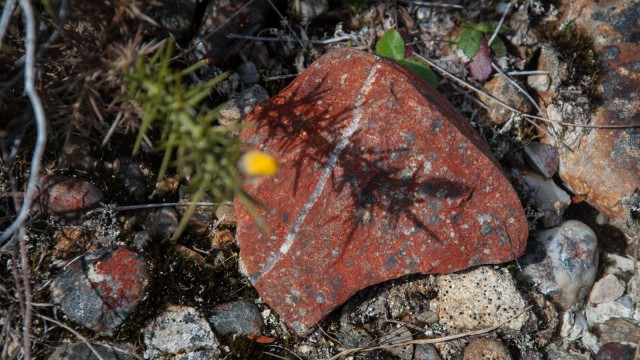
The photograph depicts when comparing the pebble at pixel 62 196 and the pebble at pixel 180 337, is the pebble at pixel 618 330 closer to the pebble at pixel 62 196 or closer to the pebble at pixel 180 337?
the pebble at pixel 180 337

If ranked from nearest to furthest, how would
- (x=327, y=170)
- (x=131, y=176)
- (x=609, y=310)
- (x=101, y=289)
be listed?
(x=327, y=170), (x=101, y=289), (x=131, y=176), (x=609, y=310)

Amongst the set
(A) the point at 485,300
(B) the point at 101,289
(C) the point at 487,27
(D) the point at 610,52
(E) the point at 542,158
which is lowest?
(A) the point at 485,300

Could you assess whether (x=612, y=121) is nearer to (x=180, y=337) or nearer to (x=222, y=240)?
(x=222, y=240)

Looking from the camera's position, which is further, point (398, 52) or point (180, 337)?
point (398, 52)

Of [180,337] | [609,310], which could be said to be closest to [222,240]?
[180,337]

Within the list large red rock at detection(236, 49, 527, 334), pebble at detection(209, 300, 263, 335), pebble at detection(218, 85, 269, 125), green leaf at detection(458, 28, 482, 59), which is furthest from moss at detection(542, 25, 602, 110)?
pebble at detection(209, 300, 263, 335)

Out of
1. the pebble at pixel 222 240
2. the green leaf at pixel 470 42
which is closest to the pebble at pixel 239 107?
the pebble at pixel 222 240
